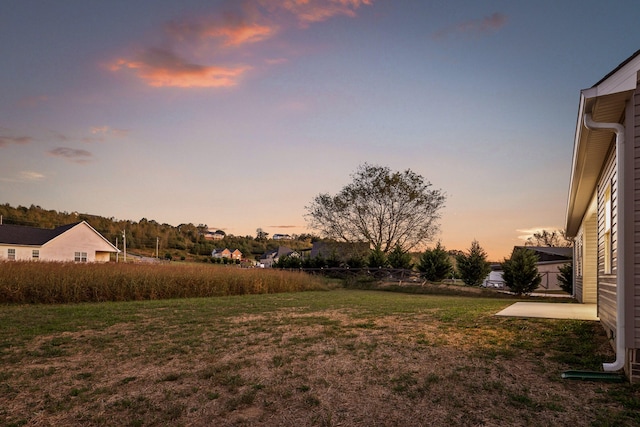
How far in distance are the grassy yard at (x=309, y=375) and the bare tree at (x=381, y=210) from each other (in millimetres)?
23538

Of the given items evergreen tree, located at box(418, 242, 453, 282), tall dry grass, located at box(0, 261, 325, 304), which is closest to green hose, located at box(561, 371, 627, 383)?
tall dry grass, located at box(0, 261, 325, 304)

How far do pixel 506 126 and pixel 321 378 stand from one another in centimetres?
1109

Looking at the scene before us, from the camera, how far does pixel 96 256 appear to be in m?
36.2

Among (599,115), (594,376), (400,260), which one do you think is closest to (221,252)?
(400,260)

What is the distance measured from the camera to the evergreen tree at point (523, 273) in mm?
19250

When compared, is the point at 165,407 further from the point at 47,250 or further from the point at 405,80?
the point at 47,250

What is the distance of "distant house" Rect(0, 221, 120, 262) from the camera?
29688 mm

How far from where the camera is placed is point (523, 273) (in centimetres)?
1923

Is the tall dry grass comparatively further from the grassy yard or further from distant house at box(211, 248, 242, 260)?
distant house at box(211, 248, 242, 260)

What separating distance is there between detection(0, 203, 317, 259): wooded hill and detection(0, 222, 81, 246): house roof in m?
17.1

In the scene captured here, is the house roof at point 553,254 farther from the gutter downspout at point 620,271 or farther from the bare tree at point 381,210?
the gutter downspout at point 620,271

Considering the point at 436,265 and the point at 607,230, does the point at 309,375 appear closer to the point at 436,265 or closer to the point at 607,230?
the point at 607,230

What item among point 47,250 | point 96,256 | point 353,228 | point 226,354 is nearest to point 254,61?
point 226,354

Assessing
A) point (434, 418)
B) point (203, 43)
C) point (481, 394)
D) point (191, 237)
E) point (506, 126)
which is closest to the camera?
point (434, 418)
